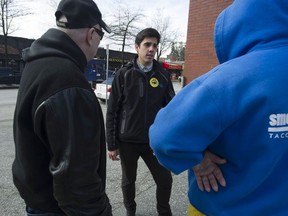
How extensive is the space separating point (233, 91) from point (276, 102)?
0.16 m

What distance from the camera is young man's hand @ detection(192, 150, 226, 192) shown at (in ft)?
3.77

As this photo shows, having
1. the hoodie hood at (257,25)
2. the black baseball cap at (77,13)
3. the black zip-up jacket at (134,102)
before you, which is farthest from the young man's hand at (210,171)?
the black zip-up jacket at (134,102)

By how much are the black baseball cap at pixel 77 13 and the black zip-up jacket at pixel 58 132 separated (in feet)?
0.27

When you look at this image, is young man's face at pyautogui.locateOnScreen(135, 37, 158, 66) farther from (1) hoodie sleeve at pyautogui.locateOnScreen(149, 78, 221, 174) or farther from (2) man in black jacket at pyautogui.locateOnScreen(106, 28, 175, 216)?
(1) hoodie sleeve at pyautogui.locateOnScreen(149, 78, 221, 174)

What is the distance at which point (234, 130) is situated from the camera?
106cm

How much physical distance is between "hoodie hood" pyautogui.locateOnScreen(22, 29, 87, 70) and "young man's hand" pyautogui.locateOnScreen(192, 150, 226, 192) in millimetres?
845

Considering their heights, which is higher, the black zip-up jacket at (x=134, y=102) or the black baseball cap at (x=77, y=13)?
the black baseball cap at (x=77, y=13)

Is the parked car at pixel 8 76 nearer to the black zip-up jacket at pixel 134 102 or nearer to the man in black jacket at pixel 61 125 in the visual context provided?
the black zip-up jacket at pixel 134 102

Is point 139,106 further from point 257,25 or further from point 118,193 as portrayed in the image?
point 257,25

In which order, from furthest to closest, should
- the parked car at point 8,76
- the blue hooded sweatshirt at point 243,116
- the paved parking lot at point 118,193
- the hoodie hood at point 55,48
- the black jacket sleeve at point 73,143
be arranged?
the parked car at point 8,76
the paved parking lot at point 118,193
the hoodie hood at point 55,48
the black jacket sleeve at point 73,143
the blue hooded sweatshirt at point 243,116

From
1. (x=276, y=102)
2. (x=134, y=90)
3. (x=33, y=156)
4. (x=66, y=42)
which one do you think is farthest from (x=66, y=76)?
(x=134, y=90)

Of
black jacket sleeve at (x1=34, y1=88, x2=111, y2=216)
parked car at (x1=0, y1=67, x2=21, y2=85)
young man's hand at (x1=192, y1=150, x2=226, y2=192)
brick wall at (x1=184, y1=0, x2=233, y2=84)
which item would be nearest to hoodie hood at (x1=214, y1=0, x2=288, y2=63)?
young man's hand at (x1=192, y1=150, x2=226, y2=192)

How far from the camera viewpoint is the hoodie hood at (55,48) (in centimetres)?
147

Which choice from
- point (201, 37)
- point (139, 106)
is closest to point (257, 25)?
point (139, 106)
